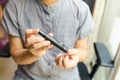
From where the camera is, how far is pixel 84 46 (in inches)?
37.2

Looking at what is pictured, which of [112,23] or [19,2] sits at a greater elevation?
[19,2]

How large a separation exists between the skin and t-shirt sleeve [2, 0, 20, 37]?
0.11 feet

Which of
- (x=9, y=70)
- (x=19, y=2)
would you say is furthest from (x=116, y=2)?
(x=9, y=70)

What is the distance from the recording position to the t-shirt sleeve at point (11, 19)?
846 mm

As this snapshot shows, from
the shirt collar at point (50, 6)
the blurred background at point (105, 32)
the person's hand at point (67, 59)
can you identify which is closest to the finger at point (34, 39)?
the person's hand at point (67, 59)

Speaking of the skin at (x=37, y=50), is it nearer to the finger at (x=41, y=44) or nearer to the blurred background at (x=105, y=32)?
the finger at (x=41, y=44)

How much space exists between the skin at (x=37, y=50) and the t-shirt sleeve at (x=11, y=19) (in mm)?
35

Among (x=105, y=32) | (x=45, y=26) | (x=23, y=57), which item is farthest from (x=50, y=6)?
(x=105, y=32)

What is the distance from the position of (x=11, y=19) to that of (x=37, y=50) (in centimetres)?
24

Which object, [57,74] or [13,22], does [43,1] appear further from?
[57,74]

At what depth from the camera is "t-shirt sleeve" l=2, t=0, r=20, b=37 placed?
33.3 inches

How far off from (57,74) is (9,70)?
768 millimetres

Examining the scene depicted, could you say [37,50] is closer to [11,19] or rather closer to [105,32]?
[11,19]

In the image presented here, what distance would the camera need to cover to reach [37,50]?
26.8 inches
